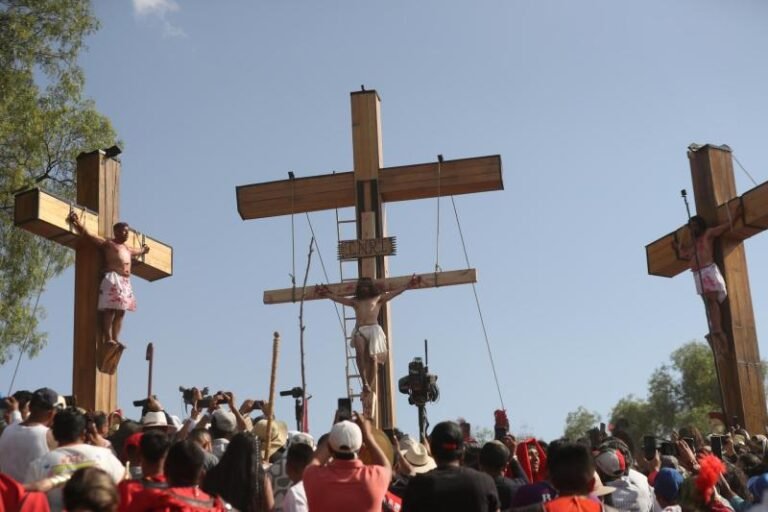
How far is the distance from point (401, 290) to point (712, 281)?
3.97m

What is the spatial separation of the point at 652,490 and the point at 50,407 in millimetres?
3974

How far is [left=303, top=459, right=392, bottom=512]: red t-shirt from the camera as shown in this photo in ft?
19.1

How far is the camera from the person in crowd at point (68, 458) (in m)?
5.47

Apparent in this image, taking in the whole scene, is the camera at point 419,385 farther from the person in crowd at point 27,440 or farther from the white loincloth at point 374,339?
the person in crowd at point 27,440

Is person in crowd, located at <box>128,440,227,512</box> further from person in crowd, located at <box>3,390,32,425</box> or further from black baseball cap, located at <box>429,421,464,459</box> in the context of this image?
Result: person in crowd, located at <box>3,390,32,425</box>

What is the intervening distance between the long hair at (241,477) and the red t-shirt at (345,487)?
277mm

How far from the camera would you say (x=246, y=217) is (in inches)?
593

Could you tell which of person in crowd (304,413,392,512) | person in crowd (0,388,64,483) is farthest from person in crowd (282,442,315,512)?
person in crowd (0,388,64,483)

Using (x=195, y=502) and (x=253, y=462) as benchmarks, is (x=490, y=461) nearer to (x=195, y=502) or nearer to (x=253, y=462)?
(x=253, y=462)

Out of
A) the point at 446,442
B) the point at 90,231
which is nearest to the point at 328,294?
the point at 90,231

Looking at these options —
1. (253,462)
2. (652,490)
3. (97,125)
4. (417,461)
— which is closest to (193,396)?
(417,461)

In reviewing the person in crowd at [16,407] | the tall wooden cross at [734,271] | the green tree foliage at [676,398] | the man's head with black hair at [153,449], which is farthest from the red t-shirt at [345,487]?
the green tree foliage at [676,398]

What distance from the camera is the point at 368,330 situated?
1333cm

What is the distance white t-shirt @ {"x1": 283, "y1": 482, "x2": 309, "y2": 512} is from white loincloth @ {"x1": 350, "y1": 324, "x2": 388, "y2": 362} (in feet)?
23.0
